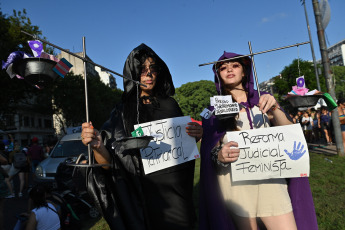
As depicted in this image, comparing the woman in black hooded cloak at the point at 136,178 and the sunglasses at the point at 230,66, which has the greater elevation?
the sunglasses at the point at 230,66

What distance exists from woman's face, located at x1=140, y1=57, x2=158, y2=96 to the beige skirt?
1.12 metres

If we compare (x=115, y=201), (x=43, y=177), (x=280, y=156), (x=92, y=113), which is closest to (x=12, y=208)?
(x=43, y=177)

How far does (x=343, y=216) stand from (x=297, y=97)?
2.47 metres

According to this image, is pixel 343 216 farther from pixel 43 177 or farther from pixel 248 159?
pixel 43 177

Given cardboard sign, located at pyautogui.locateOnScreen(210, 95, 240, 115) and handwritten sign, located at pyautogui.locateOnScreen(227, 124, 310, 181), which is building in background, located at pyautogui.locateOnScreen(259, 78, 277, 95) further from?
cardboard sign, located at pyautogui.locateOnScreen(210, 95, 240, 115)

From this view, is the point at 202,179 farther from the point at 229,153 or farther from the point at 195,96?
the point at 195,96

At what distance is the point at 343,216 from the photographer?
3684mm

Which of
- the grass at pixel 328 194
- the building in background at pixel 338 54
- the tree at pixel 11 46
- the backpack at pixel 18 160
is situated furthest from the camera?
the building in background at pixel 338 54

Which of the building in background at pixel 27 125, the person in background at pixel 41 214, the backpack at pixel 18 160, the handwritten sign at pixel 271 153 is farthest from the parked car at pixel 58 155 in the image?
the building in background at pixel 27 125

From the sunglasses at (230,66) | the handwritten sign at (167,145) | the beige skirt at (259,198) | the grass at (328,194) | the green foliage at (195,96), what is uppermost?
the green foliage at (195,96)

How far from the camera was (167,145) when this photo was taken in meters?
2.15

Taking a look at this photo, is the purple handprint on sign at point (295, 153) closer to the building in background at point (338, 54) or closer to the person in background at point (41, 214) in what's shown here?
the person in background at point (41, 214)

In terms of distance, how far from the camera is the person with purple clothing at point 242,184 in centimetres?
186

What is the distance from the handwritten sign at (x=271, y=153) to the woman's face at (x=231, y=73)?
47 centimetres
